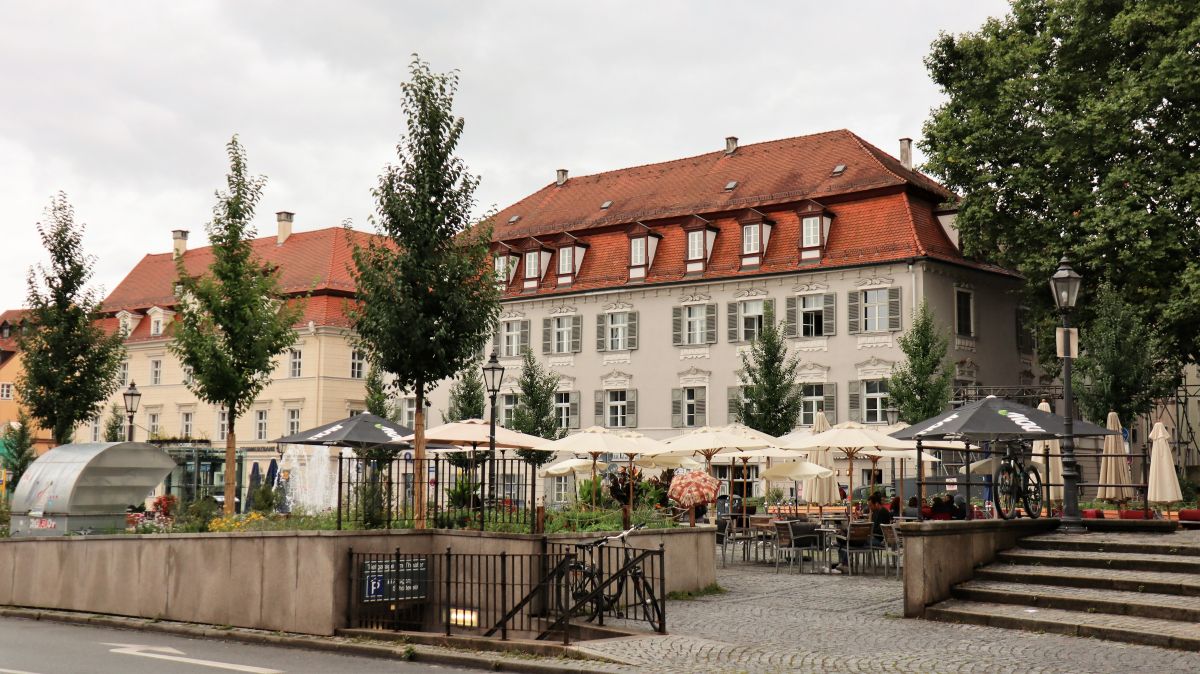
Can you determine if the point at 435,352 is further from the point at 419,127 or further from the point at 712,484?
the point at 712,484

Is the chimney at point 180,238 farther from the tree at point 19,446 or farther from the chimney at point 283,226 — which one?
the tree at point 19,446

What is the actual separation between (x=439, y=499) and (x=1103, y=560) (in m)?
8.67

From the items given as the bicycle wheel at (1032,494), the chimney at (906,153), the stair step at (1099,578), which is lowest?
the stair step at (1099,578)

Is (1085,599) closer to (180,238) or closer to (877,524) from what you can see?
(877,524)

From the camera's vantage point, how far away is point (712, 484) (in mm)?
21188

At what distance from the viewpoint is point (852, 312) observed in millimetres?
44531

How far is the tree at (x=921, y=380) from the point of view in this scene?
37.3 metres

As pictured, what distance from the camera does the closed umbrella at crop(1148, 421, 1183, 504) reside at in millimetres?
20516

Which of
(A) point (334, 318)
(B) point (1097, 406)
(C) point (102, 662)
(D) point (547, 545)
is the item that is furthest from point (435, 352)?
(A) point (334, 318)

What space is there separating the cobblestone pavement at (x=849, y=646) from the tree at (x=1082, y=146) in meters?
20.7

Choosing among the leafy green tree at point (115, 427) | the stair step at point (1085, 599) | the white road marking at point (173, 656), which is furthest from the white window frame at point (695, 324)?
the white road marking at point (173, 656)

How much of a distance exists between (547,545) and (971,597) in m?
5.22

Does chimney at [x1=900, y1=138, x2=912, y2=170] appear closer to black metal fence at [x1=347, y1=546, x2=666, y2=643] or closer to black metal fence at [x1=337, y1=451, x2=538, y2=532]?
black metal fence at [x1=337, y1=451, x2=538, y2=532]

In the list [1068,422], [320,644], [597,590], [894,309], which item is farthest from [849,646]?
[894,309]
